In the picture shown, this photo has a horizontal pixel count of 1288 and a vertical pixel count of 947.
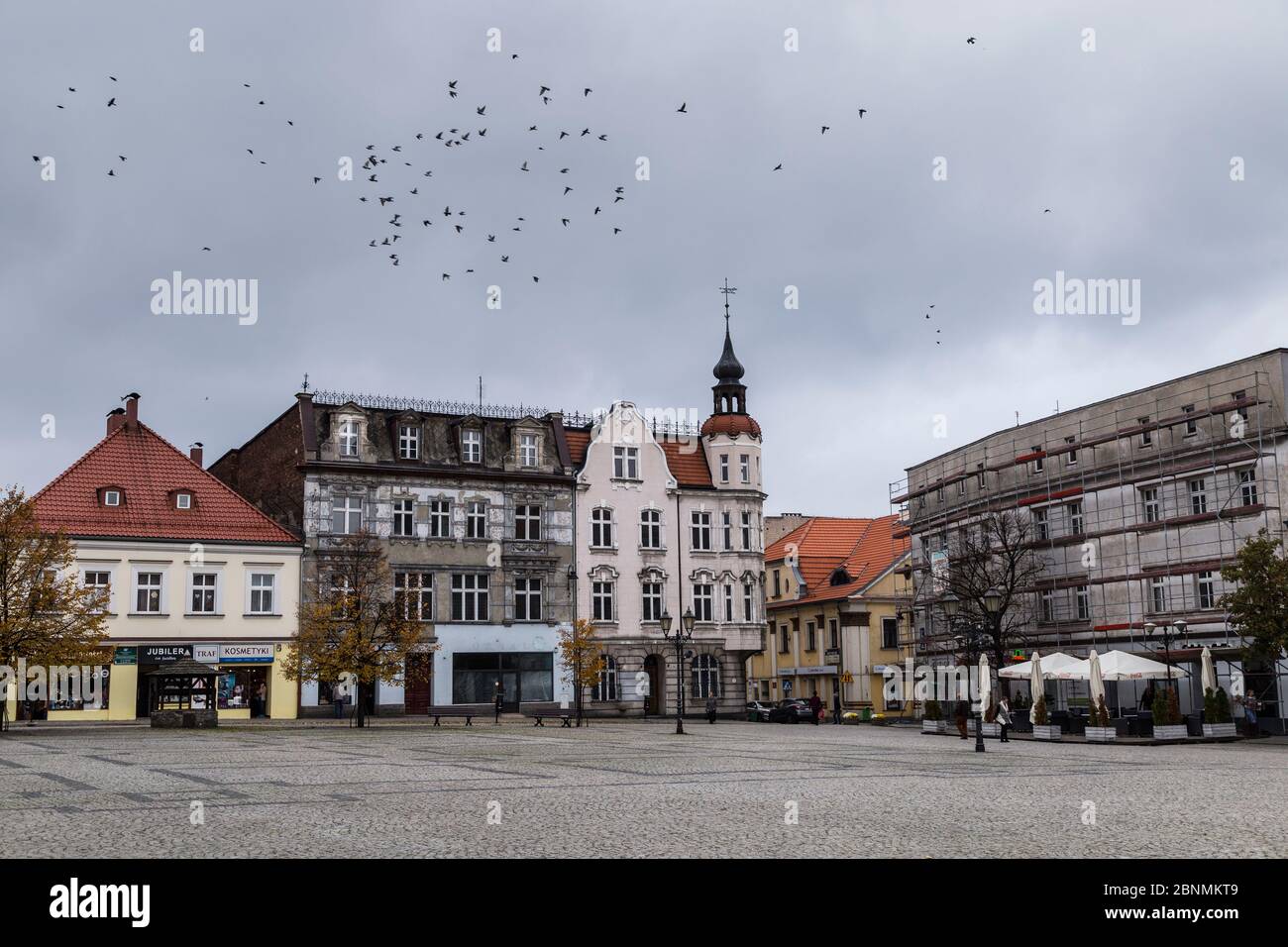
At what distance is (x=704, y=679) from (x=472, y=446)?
15.1 m

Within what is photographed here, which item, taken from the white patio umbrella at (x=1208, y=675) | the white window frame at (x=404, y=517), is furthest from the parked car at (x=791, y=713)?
the white patio umbrella at (x=1208, y=675)

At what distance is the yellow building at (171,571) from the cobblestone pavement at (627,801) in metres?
21.6

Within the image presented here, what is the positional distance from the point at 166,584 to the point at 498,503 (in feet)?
47.1

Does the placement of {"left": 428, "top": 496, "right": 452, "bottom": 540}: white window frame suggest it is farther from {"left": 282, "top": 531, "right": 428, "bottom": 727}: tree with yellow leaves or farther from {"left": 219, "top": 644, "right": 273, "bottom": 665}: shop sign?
{"left": 219, "top": 644, "right": 273, "bottom": 665}: shop sign

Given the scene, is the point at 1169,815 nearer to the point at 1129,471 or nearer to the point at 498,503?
the point at 1129,471

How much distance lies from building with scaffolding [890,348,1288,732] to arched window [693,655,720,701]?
9572 mm

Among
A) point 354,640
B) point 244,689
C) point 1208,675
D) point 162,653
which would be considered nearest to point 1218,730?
point 1208,675

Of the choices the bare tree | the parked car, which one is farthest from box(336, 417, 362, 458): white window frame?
the bare tree

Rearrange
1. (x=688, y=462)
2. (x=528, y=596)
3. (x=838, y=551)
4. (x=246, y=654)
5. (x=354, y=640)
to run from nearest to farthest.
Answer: (x=354, y=640) < (x=246, y=654) < (x=528, y=596) < (x=688, y=462) < (x=838, y=551)

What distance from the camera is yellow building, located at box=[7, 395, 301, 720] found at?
159 ft

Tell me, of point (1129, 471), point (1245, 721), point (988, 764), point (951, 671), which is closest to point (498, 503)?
point (951, 671)

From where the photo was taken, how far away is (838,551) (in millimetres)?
77812

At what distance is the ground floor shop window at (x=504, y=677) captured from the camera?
55.1 metres

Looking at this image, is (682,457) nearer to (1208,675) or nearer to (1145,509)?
(1145,509)
